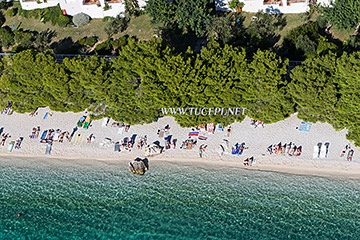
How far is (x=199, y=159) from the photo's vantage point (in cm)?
4416

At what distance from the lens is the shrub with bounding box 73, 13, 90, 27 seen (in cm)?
5669

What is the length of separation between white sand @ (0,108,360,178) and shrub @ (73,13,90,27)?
14727 mm

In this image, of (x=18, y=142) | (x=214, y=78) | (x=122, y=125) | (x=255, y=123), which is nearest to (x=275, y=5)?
(x=255, y=123)

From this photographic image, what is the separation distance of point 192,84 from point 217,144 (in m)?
8.03

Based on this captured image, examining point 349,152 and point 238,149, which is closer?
point 349,152

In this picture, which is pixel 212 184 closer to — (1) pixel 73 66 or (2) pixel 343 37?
(1) pixel 73 66

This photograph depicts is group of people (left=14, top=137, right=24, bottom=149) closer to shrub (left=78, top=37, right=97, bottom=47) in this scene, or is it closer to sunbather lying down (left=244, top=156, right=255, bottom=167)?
shrub (left=78, top=37, right=97, bottom=47)

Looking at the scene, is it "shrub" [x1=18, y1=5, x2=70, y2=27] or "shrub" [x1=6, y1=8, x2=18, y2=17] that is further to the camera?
"shrub" [x1=6, y1=8, x2=18, y2=17]

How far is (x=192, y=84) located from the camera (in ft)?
134

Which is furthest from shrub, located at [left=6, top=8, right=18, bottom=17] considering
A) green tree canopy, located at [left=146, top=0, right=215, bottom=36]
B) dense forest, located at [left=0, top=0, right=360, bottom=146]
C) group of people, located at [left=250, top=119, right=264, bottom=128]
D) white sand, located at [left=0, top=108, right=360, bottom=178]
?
group of people, located at [left=250, top=119, right=264, bottom=128]

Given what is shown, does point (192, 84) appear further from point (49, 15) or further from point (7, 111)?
point (49, 15)

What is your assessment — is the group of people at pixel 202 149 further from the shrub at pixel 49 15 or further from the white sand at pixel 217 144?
the shrub at pixel 49 15

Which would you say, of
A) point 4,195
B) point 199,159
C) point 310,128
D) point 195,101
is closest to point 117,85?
point 195,101

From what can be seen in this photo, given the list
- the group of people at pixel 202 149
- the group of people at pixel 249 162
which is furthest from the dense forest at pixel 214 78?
the group of people at pixel 249 162
